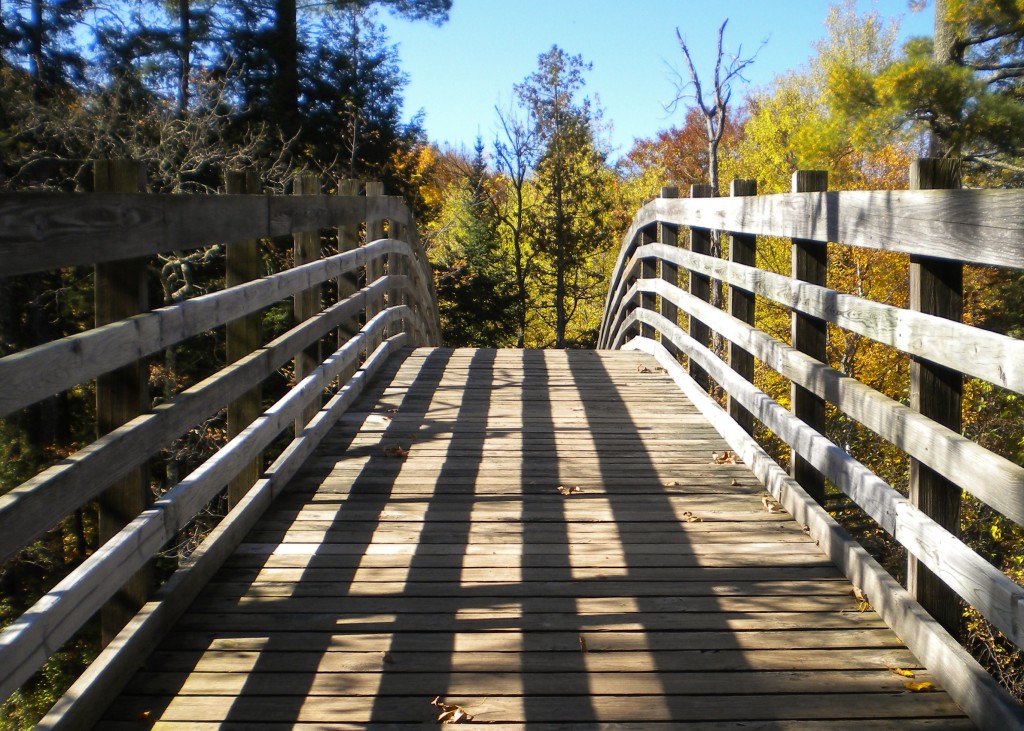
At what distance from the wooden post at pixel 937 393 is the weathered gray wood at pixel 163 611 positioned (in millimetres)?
2269

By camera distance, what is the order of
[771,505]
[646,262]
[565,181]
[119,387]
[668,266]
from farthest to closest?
[565,181], [646,262], [668,266], [771,505], [119,387]

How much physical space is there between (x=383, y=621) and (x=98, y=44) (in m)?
19.8

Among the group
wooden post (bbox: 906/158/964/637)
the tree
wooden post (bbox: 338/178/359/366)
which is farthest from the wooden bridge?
the tree

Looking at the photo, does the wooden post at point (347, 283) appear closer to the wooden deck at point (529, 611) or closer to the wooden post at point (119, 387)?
the wooden deck at point (529, 611)

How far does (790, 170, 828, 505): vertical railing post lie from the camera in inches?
173

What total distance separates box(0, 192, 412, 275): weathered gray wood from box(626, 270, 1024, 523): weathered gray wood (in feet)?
7.23

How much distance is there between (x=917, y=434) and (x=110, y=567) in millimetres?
2213

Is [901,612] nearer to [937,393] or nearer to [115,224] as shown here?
[937,393]

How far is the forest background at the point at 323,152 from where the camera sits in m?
16.4

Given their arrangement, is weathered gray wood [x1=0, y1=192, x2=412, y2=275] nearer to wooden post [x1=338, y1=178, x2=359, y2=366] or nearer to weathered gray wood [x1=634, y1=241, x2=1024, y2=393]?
weathered gray wood [x1=634, y1=241, x2=1024, y2=393]

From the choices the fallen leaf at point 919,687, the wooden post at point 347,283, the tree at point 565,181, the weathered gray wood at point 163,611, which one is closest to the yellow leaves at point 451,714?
the weathered gray wood at point 163,611

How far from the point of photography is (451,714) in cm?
281

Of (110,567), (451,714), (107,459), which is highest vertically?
(107,459)

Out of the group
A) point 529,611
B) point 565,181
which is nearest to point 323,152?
point 565,181
